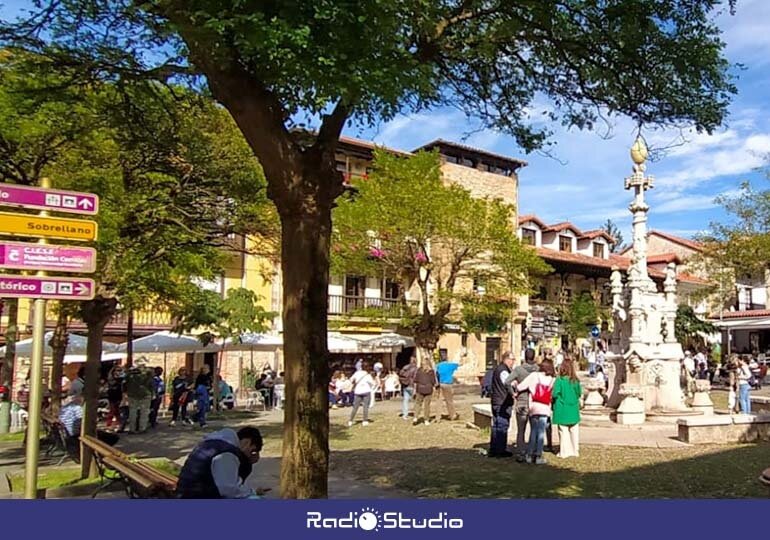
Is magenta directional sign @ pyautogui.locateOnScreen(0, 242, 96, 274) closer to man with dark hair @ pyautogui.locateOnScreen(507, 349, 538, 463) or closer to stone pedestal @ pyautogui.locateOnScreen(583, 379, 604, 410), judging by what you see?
man with dark hair @ pyautogui.locateOnScreen(507, 349, 538, 463)

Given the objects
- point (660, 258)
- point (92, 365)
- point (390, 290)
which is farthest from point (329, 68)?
point (660, 258)

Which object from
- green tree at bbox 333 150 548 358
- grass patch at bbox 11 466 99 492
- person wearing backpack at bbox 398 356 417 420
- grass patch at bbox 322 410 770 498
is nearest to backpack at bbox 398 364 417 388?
person wearing backpack at bbox 398 356 417 420

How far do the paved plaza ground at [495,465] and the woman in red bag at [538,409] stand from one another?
0.95 ft

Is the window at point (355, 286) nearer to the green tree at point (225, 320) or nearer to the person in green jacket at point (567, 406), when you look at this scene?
the green tree at point (225, 320)

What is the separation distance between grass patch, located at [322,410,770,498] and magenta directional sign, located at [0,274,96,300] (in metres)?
4.82

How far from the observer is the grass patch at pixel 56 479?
9066 millimetres

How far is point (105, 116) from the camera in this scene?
9195 mm

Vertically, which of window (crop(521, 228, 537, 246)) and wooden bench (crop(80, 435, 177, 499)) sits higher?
window (crop(521, 228, 537, 246))

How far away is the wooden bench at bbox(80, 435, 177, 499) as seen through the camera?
5.86 meters

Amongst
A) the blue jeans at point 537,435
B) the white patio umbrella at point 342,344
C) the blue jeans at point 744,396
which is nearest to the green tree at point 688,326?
the white patio umbrella at point 342,344

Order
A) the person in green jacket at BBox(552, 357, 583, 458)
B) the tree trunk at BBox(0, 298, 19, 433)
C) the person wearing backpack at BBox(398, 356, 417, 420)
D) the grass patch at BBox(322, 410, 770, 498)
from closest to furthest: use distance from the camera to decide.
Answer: the grass patch at BBox(322, 410, 770, 498), the person in green jacket at BBox(552, 357, 583, 458), the tree trunk at BBox(0, 298, 19, 433), the person wearing backpack at BBox(398, 356, 417, 420)

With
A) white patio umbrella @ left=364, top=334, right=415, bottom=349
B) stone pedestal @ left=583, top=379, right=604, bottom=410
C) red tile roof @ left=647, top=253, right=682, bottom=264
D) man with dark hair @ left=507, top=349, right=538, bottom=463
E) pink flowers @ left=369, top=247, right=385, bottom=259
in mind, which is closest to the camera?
man with dark hair @ left=507, top=349, right=538, bottom=463

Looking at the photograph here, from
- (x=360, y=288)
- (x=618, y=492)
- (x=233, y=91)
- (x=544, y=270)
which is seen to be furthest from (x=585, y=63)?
(x=360, y=288)

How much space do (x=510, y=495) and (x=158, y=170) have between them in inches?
286
